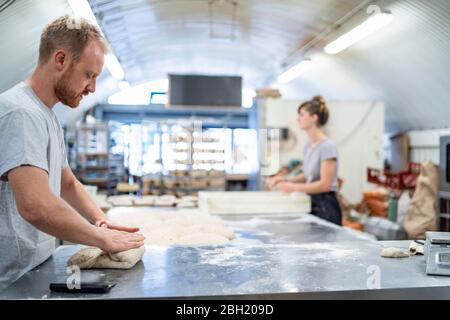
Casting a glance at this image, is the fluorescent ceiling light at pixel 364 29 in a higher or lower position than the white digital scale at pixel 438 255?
higher

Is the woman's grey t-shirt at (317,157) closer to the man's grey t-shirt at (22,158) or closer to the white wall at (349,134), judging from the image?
the man's grey t-shirt at (22,158)

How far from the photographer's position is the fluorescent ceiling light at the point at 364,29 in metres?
3.56

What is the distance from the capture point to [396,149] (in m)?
6.29

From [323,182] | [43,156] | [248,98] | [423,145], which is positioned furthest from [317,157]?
[248,98]

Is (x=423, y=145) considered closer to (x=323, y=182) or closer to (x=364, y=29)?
(x=364, y=29)

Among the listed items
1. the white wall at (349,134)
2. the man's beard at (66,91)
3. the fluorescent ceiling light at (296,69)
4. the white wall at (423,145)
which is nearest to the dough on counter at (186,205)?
the white wall at (349,134)

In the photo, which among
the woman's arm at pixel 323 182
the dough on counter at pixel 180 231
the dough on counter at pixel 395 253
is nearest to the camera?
the dough on counter at pixel 395 253

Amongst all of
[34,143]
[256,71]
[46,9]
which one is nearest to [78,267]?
[34,143]

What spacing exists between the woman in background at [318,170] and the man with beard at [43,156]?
5.72 feet

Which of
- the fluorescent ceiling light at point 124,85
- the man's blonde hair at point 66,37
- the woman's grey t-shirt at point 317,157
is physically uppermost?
the fluorescent ceiling light at point 124,85

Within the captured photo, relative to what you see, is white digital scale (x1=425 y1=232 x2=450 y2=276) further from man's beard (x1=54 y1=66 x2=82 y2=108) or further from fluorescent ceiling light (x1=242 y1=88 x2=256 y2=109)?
fluorescent ceiling light (x1=242 y1=88 x2=256 y2=109)

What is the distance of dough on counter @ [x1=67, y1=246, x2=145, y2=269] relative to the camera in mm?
1186

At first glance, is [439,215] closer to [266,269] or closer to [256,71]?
[266,269]

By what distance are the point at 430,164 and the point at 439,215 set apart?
0.54 m
